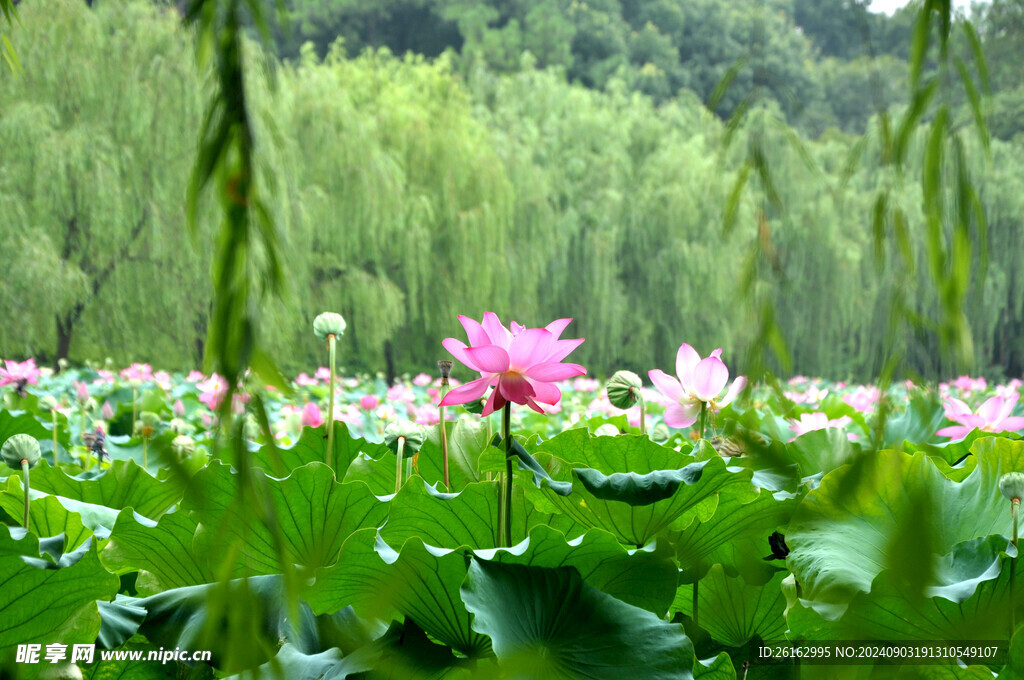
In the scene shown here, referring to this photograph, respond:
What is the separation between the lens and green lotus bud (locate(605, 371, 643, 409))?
2.25 feet

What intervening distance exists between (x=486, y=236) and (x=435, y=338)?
1.09 m

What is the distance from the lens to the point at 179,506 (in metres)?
0.52

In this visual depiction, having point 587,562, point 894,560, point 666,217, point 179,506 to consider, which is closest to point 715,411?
point 587,562

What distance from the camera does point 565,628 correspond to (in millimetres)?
440

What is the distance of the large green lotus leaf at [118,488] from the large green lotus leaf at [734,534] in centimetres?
42

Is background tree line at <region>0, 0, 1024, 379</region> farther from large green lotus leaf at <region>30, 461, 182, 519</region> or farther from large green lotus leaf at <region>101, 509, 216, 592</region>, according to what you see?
large green lotus leaf at <region>101, 509, 216, 592</region>

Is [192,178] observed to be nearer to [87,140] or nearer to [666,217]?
[87,140]

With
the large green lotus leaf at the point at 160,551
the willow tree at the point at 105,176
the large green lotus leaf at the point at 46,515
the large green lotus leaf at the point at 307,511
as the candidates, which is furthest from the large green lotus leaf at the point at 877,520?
the willow tree at the point at 105,176

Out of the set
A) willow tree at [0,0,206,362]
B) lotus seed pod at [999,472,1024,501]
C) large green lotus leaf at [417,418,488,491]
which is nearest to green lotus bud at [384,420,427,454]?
large green lotus leaf at [417,418,488,491]

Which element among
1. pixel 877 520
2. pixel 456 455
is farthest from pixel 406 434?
pixel 877 520

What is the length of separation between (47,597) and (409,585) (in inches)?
7.6

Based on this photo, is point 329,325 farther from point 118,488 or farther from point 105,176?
point 105,176

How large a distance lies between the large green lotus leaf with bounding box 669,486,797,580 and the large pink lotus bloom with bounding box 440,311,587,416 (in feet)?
0.42

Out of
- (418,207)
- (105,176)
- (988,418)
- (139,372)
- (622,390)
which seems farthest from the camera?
(418,207)
